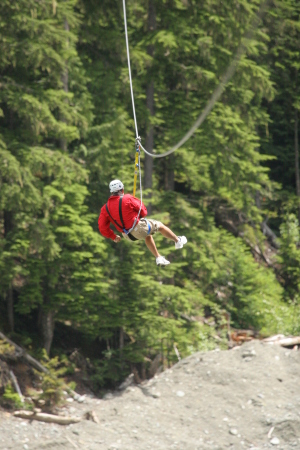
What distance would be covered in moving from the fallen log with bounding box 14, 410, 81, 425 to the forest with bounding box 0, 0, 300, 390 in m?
2.05

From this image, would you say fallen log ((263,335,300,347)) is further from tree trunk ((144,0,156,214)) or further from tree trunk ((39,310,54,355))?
tree trunk ((39,310,54,355))

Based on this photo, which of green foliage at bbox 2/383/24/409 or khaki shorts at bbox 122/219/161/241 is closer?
khaki shorts at bbox 122/219/161/241

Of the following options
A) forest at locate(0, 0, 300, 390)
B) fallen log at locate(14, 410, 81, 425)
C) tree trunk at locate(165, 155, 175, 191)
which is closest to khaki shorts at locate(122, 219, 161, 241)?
forest at locate(0, 0, 300, 390)

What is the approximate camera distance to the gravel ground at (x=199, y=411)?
1448cm

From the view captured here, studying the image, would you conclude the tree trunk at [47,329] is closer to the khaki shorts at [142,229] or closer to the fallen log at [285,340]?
the fallen log at [285,340]

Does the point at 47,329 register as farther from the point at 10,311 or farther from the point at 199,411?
the point at 199,411

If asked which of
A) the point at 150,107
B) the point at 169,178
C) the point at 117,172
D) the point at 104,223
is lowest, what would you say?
the point at 169,178

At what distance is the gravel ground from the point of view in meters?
14.5

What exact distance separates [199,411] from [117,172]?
6069mm

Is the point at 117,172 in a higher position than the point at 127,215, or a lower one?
lower

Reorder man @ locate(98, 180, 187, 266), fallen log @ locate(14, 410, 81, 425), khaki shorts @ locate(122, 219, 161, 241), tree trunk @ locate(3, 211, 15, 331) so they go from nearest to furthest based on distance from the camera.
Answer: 1. man @ locate(98, 180, 187, 266)
2. khaki shorts @ locate(122, 219, 161, 241)
3. fallen log @ locate(14, 410, 81, 425)
4. tree trunk @ locate(3, 211, 15, 331)

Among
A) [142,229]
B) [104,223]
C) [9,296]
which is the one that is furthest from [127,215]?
[9,296]

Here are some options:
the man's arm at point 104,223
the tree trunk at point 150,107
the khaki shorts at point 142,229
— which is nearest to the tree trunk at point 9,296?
the tree trunk at point 150,107

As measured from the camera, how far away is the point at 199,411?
15.9 m
